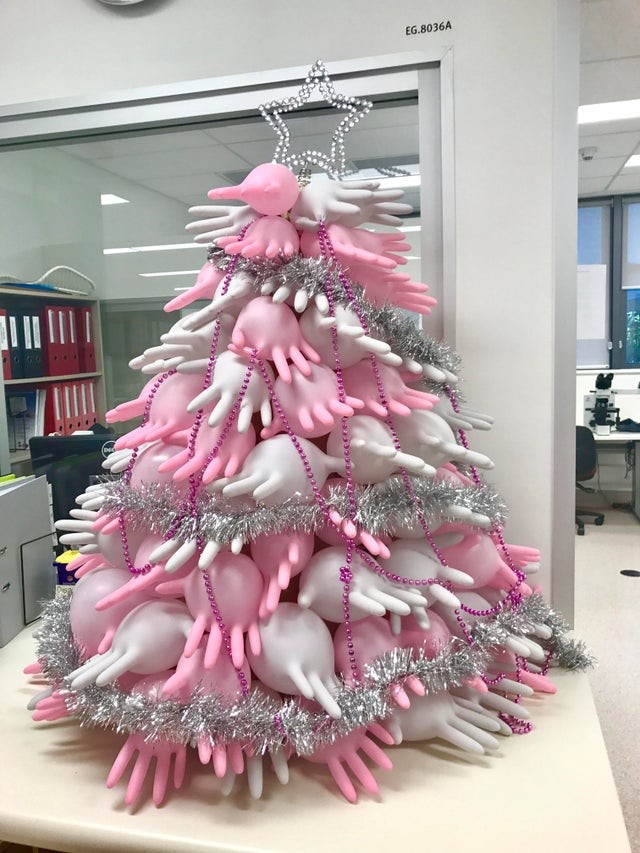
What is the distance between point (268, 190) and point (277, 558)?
55 cm

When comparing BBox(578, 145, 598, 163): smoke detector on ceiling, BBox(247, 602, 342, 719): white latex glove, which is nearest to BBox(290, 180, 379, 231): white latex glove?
BBox(247, 602, 342, 719): white latex glove

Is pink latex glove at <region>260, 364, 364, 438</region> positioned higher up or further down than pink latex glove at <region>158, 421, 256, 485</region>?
higher up

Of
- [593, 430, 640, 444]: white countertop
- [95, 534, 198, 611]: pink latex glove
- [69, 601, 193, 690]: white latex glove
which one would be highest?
[95, 534, 198, 611]: pink latex glove

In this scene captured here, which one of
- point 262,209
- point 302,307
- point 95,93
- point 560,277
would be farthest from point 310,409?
point 95,93

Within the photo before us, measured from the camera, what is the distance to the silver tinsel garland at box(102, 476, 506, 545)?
3.07ft

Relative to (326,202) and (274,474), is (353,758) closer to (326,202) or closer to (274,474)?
(274,474)

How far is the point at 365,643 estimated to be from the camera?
3.24 ft

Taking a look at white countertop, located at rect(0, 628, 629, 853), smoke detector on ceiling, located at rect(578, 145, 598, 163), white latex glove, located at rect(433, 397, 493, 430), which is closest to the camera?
white countertop, located at rect(0, 628, 629, 853)

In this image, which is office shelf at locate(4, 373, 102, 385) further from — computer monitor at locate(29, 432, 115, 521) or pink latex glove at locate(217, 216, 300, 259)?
pink latex glove at locate(217, 216, 300, 259)

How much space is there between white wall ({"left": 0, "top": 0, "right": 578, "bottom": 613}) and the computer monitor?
1050 mm

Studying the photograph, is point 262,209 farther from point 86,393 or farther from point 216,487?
point 86,393

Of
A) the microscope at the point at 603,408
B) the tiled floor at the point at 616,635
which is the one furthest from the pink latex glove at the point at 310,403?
the microscope at the point at 603,408

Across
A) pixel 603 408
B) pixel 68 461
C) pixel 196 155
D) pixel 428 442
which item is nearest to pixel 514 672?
pixel 428 442

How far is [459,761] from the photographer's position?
3.38ft
